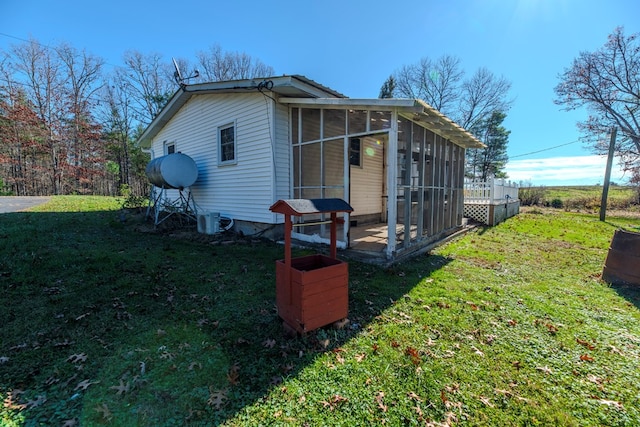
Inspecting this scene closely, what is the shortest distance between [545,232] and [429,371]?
9.93 m

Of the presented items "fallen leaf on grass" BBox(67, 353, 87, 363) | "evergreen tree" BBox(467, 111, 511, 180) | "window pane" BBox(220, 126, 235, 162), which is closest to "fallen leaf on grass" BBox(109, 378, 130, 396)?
"fallen leaf on grass" BBox(67, 353, 87, 363)

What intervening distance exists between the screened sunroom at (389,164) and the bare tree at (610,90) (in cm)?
1489

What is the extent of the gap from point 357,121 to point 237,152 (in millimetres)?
3857

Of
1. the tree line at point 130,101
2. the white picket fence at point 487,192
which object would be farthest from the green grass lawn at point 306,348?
the tree line at point 130,101

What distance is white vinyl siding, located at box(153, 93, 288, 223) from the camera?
7.02 meters

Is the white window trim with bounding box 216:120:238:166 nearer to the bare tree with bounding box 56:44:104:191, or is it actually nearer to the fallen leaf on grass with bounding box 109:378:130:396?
the fallen leaf on grass with bounding box 109:378:130:396

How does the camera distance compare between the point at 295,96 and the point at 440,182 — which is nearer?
the point at 295,96

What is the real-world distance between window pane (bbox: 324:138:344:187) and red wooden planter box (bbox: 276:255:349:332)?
4474mm

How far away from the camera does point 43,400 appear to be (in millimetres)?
2025

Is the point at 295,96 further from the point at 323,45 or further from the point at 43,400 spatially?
the point at 323,45

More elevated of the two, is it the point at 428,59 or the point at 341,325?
the point at 428,59

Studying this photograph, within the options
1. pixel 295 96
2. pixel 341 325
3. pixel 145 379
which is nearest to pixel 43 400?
pixel 145 379

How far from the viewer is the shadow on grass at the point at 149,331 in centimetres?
204

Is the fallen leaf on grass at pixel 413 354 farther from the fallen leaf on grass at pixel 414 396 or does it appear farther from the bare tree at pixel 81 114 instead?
the bare tree at pixel 81 114
